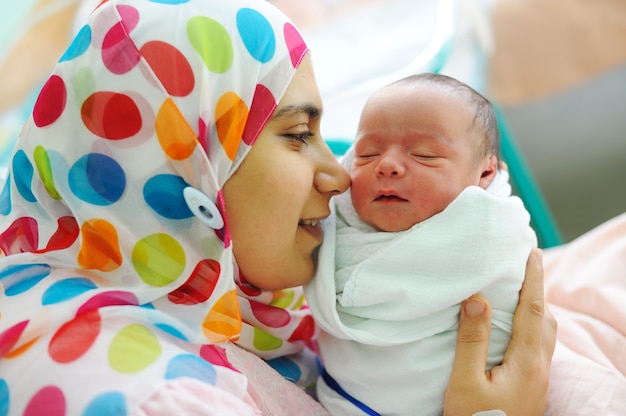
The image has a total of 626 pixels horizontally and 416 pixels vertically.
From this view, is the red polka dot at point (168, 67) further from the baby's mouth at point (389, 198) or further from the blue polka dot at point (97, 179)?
the baby's mouth at point (389, 198)

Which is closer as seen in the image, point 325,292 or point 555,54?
point 325,292

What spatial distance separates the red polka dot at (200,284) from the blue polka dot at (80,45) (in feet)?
1.10

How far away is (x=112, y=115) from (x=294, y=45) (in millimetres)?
295

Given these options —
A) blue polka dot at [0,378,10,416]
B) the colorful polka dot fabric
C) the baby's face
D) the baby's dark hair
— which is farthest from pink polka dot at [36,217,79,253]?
the baby's dark hair

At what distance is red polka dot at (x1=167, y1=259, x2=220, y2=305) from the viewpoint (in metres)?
0.99

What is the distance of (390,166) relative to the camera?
1.12m

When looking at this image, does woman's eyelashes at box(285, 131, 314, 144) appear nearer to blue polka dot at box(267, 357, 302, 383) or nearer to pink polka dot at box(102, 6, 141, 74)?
pink polka dot at box(102, 6, 141, 74)

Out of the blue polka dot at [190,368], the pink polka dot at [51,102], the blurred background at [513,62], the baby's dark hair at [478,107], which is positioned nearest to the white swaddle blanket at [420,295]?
the baby's dark hair at [478,107]

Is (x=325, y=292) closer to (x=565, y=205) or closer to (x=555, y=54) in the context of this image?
(x=555, y=54)

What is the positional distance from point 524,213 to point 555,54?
58.0 inches

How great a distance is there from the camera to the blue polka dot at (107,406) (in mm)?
818

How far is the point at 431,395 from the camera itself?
1052 mm

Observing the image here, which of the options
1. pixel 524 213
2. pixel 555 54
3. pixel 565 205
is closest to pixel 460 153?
pixel 524 213

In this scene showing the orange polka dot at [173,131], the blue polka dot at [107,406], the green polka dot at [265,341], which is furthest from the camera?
the green polka dot at [265,341]
